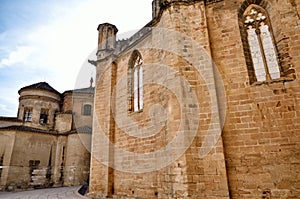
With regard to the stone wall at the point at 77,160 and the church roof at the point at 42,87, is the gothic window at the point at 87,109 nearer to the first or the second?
the church roof at the point at 42,87

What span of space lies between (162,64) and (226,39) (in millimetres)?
2203

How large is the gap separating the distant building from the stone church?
9.96 meters

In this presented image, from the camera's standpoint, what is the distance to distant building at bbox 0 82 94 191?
1491 cm

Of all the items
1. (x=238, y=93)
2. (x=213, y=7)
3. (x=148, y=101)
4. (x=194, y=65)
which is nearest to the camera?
(x=238, y=93)

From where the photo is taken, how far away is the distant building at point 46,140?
14.9 metres

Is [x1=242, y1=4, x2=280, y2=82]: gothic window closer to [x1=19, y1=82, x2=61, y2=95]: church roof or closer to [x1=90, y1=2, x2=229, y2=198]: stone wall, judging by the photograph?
[x1=90, y1=2, x2=229, y2=198]: stone wall

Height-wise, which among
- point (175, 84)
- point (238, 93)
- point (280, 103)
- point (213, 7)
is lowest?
point (280, 103)

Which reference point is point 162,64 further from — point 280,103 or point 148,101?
point 280,103

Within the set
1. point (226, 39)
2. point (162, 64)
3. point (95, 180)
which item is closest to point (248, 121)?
point (226, 39)

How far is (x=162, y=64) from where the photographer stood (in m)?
7.27

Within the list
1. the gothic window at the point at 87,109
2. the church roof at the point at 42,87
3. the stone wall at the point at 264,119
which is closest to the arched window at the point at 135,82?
the stone wall at the point at 264,119

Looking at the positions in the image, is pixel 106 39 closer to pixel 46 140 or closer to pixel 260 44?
pixel 260 44

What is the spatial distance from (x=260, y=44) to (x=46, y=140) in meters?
16.8

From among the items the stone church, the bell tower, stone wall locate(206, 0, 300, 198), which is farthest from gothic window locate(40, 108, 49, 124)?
stone wall locate(206, 0, 300, 198)
